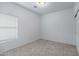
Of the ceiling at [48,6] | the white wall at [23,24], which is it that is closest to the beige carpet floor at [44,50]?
the white wall at [23,24]

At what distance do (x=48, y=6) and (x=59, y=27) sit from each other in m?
0.38

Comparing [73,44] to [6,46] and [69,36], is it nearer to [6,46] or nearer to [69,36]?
[69,36]

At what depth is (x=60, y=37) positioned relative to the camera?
1.33 m

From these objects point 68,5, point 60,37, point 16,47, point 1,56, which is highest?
point 68,5

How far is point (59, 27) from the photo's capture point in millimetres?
1323

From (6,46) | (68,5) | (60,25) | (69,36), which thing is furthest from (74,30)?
(6,46)

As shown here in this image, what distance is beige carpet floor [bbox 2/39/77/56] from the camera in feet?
4.00

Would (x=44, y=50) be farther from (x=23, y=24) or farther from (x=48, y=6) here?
(x=48, y=6)

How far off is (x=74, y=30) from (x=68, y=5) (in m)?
0.38

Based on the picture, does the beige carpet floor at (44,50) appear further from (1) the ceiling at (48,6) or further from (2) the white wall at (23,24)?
(1) the ceiling at (48,6)

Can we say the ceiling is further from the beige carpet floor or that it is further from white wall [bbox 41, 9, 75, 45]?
the beige carpet floor

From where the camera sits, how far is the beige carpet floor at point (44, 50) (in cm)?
122

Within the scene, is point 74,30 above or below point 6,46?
above

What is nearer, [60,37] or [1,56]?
[1,56]
